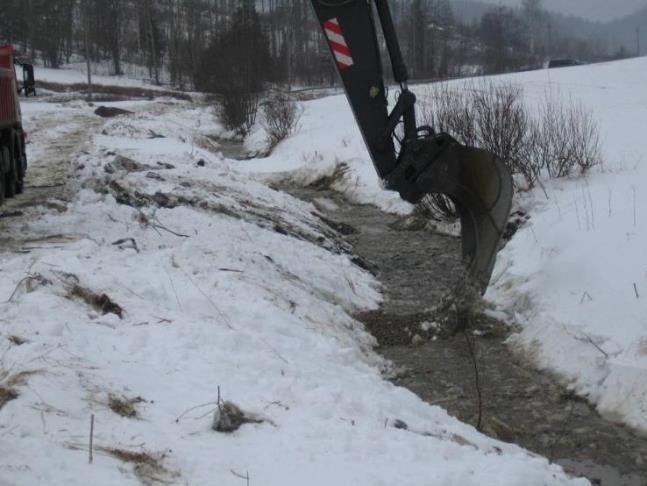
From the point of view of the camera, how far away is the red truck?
10.4 metres

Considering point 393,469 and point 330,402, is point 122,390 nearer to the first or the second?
point 330,402

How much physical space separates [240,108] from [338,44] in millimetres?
25813

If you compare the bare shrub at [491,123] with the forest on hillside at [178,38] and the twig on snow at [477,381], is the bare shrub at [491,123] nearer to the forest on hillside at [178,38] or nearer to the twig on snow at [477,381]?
the twig on snow at [477,381]

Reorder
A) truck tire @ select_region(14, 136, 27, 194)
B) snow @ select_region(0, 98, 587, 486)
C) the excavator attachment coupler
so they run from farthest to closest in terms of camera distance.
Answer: truck tire @ select_region(14, 136, 27, 194) < the excavator attachment coupler < snow @ select_region(0, 98, 587, 486)

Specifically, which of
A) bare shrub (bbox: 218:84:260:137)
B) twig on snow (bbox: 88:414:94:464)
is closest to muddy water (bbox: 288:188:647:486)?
twig on snow (bbox: 88:414:94:464)

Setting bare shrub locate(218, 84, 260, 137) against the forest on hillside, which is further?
the forest on hillside

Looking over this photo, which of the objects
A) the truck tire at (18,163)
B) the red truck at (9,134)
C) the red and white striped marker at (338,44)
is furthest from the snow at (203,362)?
the red and white striped marker at (338,44)

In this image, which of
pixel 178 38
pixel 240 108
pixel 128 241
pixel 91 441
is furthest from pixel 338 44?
pixel 178 38

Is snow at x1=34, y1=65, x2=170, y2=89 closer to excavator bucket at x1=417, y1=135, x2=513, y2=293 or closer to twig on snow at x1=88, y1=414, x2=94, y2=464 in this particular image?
excavator bucket at x1=417, y1=135, x2=513, y2=293

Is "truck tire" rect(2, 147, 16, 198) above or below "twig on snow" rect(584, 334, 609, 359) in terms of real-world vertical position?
above

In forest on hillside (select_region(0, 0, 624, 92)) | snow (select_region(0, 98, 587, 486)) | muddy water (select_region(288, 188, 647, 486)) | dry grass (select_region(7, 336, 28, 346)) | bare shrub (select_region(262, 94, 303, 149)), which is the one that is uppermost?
forest on hillside (select_region(0, 0, 624, 92))

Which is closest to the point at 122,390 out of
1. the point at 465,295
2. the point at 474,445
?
the point at 474,445

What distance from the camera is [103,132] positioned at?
24.5 metres

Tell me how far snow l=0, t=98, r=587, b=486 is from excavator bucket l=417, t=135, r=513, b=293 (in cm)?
142
